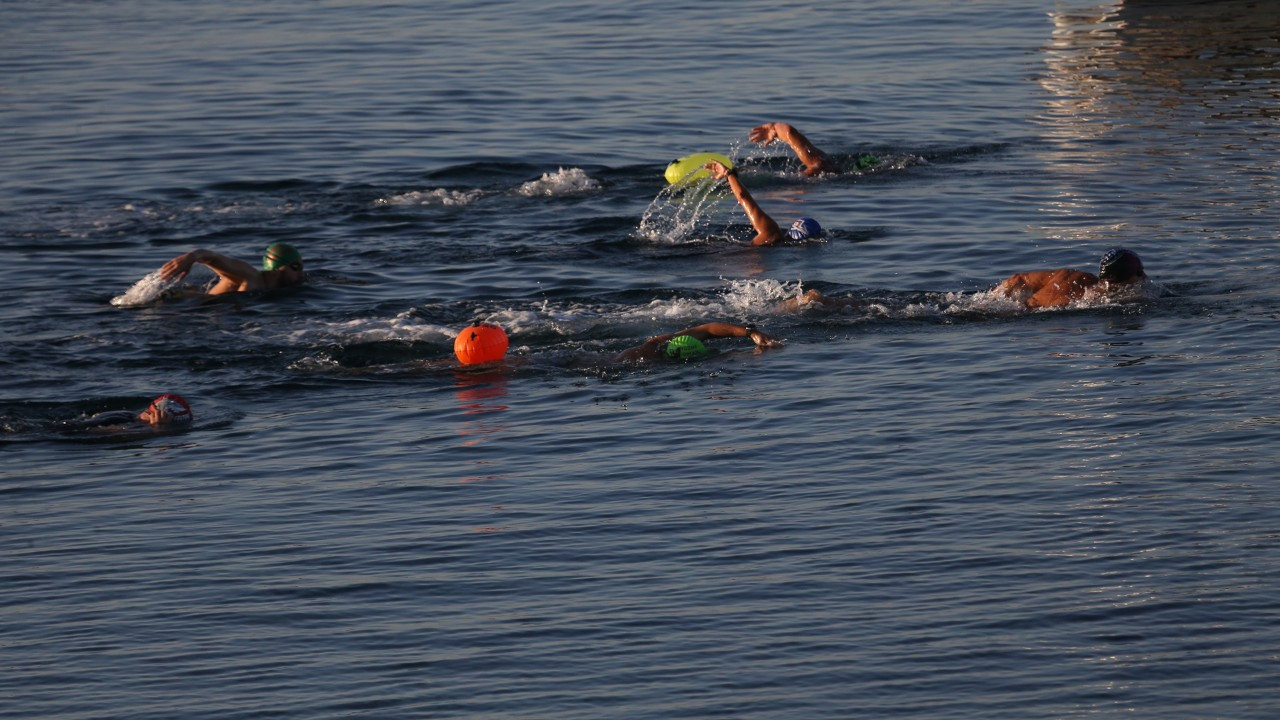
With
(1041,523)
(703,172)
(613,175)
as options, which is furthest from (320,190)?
(1041,523)

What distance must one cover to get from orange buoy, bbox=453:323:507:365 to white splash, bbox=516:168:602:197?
279 inches

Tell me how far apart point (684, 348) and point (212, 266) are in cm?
495

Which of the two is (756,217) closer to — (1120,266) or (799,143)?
(799,143)

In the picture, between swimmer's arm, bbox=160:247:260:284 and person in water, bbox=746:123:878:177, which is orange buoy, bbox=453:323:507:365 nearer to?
swimmer's arm, bbox=160:247:260:284

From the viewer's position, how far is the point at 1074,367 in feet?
48.3

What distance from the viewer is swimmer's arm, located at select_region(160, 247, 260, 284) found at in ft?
51.5

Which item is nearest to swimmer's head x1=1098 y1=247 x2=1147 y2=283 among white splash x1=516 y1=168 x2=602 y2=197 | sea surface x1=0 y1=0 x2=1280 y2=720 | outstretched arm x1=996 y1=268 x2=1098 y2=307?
outstretched arm x1=996 y1=268 x2=1098 y2=307

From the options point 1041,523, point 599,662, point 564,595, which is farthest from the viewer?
point 1041,523

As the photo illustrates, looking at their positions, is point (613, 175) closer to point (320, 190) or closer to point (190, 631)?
point (320, 190)

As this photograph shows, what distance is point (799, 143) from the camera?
22156 millimetres

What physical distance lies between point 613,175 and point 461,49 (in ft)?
42.4

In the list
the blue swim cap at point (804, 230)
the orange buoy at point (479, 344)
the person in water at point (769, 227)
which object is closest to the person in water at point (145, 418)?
the orange buoy at point (479, 344)

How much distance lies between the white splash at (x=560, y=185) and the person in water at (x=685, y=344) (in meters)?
7.01

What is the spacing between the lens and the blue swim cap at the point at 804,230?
1945 cm
